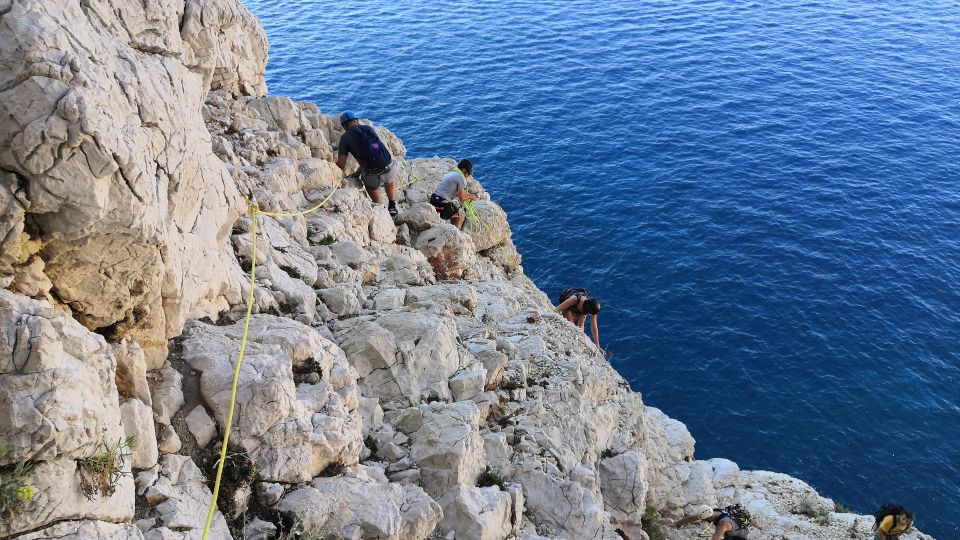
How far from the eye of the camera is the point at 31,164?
7.89 meters

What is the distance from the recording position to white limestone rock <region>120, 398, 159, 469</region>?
883cm

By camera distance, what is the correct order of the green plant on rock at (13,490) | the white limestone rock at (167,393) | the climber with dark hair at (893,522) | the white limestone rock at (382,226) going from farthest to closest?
the white limestone rock at (382,226), the climber with dark hair at (893,522), the white limestone rock at (167,393), the green plant on rock at (13,490)

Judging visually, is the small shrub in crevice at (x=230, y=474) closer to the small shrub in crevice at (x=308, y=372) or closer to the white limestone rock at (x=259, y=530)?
the white limestone rock at (x=259, y=530)

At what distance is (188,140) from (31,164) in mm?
2940

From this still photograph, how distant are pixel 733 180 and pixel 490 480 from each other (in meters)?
33.0

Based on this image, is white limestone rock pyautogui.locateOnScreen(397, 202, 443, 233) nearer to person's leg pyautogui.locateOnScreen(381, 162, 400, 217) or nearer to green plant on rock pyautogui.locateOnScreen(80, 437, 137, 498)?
person's leg pyautogui.locateOnScreen(381, 162, 400, 217)

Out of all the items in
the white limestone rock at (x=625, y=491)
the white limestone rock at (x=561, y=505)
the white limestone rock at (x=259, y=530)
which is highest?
the white limestone rock at (x=259, y=530)

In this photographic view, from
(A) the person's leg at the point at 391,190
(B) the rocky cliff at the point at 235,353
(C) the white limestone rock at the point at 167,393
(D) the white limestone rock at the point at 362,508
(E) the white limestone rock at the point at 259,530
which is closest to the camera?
(B) the rocky cliff at the point at 235,353

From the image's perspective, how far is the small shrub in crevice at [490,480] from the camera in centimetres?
1282

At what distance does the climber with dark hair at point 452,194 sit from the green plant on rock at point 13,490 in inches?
671

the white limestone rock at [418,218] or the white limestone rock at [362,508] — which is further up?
the white limestone rock at [362,508]

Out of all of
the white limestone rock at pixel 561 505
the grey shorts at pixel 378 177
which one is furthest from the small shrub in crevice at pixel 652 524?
the grey shorts at pixel 378 177

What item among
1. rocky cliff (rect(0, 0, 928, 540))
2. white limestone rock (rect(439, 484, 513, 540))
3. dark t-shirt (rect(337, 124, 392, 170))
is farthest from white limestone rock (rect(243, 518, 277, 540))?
dark t-shirt (rect(337, 124, 392, 170))

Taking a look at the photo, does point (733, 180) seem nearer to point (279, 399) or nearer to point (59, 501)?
point (279, 399)
